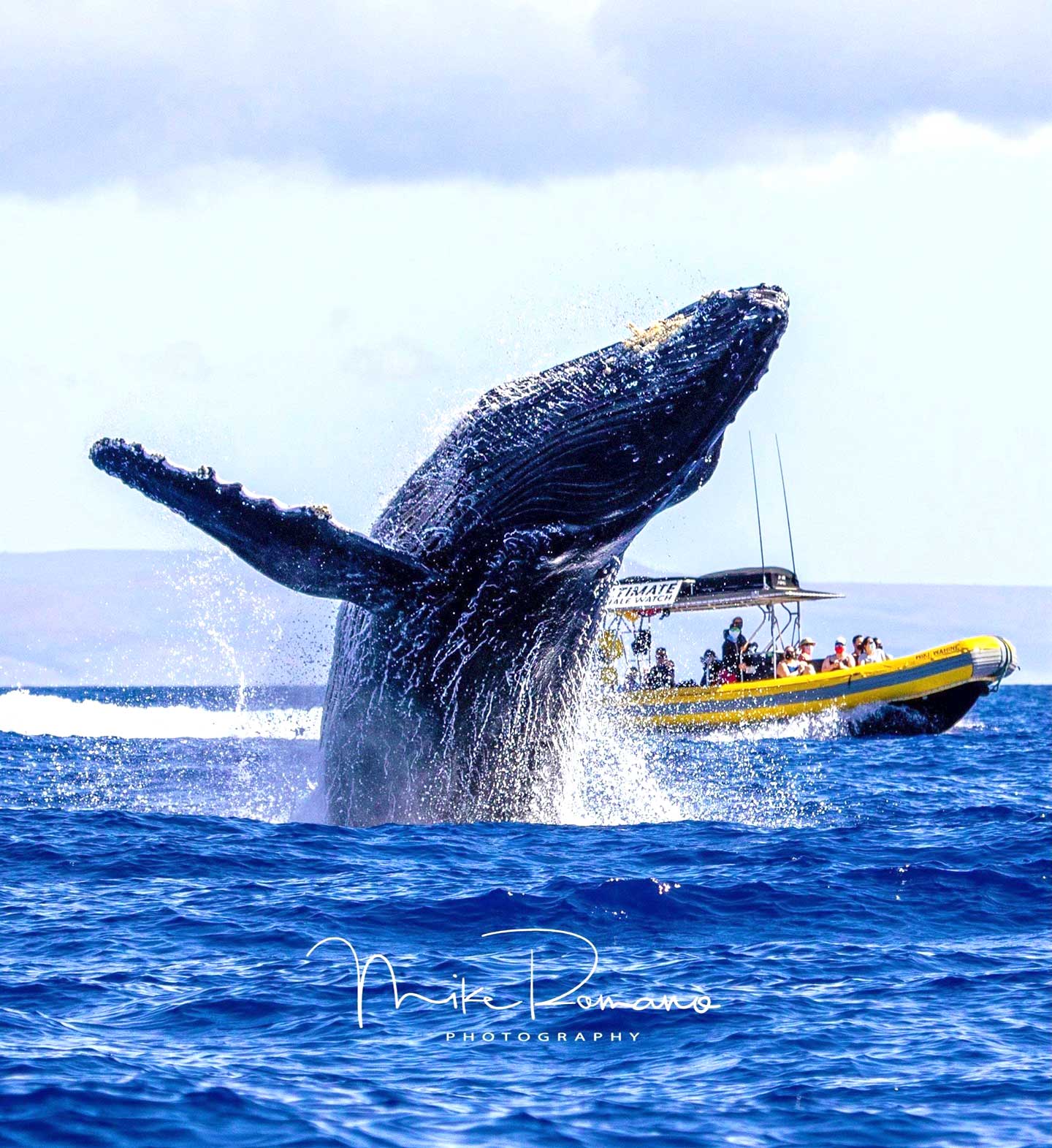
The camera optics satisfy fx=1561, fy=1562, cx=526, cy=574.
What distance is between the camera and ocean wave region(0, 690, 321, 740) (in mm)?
39344

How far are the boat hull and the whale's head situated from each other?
28118 mm

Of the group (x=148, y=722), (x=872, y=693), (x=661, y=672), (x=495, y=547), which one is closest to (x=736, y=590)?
(x=661, y=672)

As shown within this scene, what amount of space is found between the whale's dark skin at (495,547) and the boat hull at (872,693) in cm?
2694

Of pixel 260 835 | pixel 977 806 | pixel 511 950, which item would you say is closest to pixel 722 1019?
pixel 511 950

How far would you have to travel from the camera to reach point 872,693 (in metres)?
37.9

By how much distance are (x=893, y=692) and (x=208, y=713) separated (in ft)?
84.0

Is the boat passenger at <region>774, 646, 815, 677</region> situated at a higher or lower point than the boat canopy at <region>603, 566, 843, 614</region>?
lower

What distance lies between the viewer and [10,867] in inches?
445

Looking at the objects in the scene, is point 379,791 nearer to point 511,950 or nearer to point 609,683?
point 511,950

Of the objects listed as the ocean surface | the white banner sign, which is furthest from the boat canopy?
the ocean surface

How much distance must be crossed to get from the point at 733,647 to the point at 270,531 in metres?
32.9
